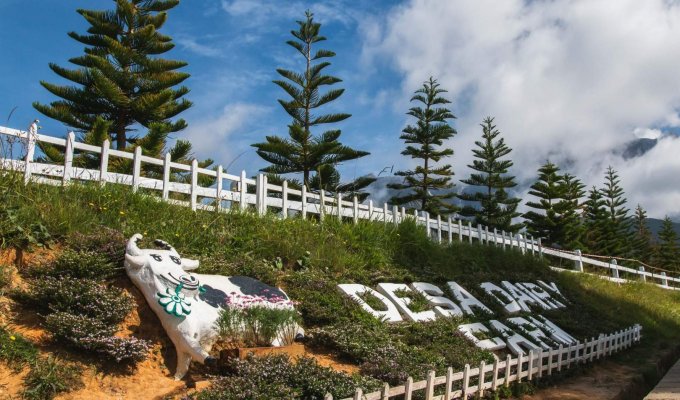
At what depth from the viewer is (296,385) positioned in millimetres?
4941

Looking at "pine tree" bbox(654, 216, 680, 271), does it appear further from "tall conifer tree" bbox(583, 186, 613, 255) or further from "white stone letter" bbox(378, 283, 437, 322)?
"white stone letter" bbox(378, 283, 437, 322)

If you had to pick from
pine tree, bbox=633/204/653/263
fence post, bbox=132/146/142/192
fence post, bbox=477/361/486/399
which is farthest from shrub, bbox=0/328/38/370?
pine tree, bbox=633/204/653/263

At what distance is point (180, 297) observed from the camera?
565 cm

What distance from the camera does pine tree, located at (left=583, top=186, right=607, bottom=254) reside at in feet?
105

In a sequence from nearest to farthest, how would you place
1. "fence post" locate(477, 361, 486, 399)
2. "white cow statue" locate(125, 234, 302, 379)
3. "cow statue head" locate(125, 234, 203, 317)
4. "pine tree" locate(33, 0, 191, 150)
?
"white cow statue" locate(125, 234, 302, 379) → "cow statue head" locate(125, 234, 203, 317) → "fence post" locate(477, 361, 486, 399) → "pine tree" locate(33, 0, 191, 150)

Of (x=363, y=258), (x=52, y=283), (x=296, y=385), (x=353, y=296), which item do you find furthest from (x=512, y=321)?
(x=52, y=283)

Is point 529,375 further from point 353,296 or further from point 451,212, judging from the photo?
point 451,212

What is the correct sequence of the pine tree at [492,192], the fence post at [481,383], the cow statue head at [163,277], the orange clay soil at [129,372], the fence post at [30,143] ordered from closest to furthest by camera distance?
the orange clay soil at [129,372] → the cow statue head at [163,277] → the fence post at [481,383] → the fence post at [30,143] → the pine tree at [492,192]

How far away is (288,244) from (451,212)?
59.1ft

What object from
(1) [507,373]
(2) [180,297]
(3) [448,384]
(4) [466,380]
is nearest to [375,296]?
(1) [507,373]

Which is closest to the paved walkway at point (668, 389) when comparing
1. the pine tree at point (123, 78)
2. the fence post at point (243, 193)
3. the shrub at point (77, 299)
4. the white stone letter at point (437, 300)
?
the white stone letter at point (437, 300)

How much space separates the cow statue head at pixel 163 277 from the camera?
5570 millimetres

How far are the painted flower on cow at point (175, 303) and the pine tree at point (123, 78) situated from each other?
12184mm

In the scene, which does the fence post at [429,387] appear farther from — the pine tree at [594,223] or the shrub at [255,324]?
the pine tree at [594,223]
